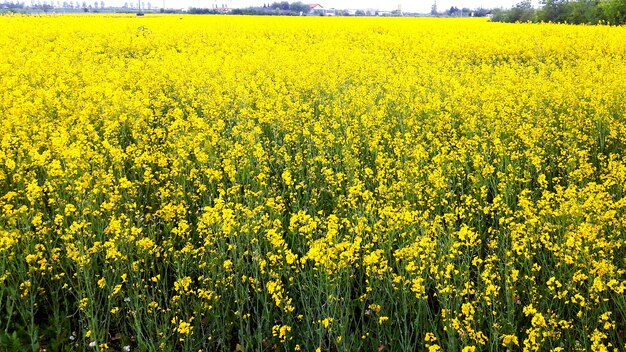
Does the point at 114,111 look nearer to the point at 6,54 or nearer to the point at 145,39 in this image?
the point at 6,54

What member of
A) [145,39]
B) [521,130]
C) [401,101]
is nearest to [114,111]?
[401,101]

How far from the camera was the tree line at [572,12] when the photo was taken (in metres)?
22.4

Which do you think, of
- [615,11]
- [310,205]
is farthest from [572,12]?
[310,205]

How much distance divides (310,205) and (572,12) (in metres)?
24.1

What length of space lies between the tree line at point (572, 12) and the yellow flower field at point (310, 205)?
405 inches

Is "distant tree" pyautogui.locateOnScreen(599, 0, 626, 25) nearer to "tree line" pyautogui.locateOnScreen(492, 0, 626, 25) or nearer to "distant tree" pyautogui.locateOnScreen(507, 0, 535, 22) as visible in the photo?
"tree line" pyautogui.locateOnScreen(492, 0, 626, 25)

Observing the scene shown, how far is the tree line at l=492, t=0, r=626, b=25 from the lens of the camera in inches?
883

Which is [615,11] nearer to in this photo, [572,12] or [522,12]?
[572,12]

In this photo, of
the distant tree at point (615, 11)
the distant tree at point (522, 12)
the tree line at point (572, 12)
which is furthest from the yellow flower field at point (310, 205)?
the distant tree at point (522, 12)

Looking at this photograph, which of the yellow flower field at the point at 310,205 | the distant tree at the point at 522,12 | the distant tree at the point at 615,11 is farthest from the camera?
the distant tree at the point at 522,12

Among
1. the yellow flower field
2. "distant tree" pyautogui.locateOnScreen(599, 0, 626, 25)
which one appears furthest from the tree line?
the yellow flower field

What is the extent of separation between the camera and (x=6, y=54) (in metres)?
11.3

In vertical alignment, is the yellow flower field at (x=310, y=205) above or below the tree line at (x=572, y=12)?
below

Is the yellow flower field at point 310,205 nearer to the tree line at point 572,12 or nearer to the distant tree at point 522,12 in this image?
the tree line at point 572,12
